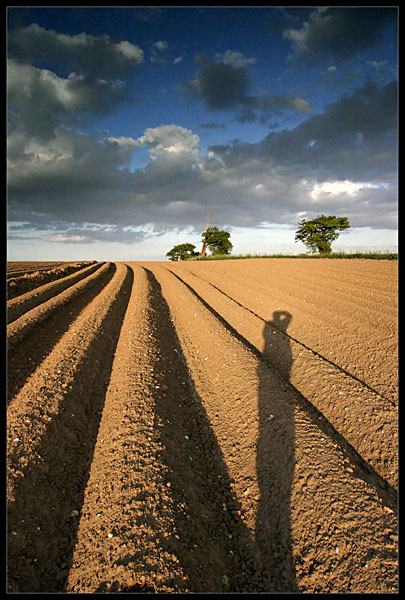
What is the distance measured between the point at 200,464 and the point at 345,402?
2.40 meters

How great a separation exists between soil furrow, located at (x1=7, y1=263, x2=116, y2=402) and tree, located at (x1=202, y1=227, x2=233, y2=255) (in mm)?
39882

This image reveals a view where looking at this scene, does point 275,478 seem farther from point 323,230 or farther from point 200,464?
point 323,230

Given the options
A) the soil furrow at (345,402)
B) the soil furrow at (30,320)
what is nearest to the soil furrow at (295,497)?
the soil furrow at (345,402)

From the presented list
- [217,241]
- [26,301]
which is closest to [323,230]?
[217,241]

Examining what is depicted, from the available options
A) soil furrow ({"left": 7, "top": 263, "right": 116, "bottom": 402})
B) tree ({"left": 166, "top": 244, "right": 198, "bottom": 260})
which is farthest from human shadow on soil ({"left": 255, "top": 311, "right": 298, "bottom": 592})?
tree ({"left": 166, "top": 244, "right": 198, "bottom": 260})

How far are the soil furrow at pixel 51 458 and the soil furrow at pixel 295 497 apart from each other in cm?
172

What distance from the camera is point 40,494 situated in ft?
8.96

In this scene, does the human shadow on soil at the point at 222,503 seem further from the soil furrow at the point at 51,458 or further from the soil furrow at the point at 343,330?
the soil furrow at the point at 343,330

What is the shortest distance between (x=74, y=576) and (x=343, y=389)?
4.03 m

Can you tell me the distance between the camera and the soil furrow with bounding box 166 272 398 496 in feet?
11.0

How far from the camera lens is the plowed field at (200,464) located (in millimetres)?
2205

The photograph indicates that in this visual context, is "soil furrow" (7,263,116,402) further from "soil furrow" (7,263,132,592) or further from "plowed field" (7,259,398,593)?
"soil furrow" (7,263,132,592)

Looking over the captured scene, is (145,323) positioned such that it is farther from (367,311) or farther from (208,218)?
(208,218)

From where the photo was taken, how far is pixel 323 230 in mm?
39594
